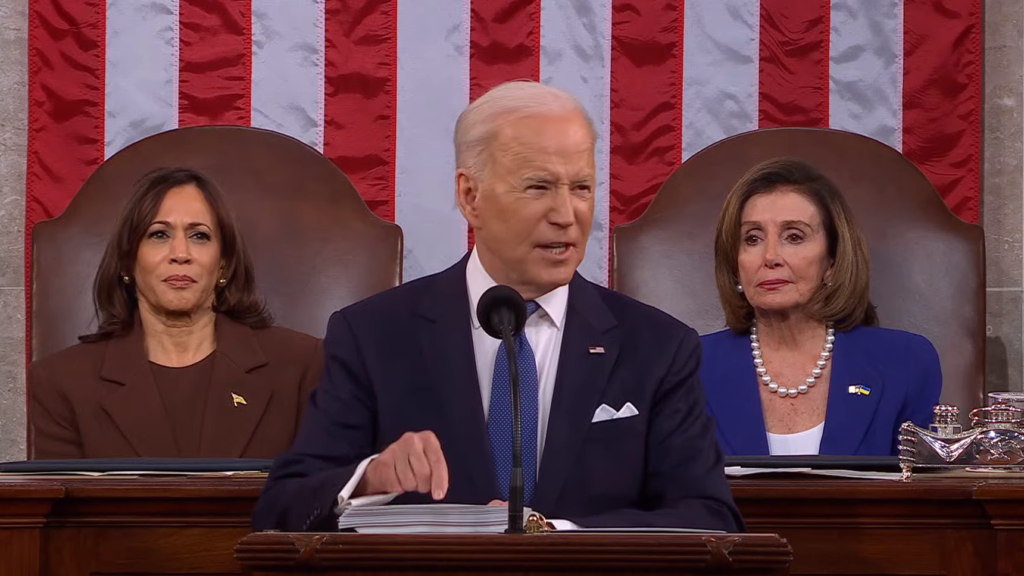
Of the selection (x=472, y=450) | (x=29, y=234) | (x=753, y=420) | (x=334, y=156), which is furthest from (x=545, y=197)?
(x=29, y=234)

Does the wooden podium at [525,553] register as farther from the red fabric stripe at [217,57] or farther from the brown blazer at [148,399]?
the red fabric stripe at [217,57]

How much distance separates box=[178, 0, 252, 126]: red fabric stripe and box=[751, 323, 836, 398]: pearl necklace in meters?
1.98

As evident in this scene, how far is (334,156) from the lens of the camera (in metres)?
4.74

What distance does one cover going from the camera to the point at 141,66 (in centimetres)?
475

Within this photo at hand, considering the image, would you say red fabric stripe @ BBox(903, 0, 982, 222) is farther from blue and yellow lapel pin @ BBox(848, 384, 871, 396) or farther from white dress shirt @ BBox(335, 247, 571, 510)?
white dress shirt @ BBox(335, 247, 571, 510)

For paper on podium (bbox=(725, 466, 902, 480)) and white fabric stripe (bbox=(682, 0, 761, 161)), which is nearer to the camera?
paper on podium (bbox=(725, 466, 902, 480))

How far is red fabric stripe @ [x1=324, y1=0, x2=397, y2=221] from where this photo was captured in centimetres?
475

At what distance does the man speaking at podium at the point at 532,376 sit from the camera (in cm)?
233

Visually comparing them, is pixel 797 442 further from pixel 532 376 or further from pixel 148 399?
pixel 148 399

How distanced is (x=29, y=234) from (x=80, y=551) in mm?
2320

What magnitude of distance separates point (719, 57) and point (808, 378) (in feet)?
5.32

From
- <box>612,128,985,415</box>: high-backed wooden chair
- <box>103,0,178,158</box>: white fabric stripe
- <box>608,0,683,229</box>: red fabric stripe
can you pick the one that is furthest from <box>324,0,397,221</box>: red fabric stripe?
<box>612,128,985,415</box>: high-backed wooden chair

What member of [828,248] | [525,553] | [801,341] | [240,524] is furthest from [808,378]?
[525,553]

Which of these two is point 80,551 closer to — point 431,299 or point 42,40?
point 431,299
